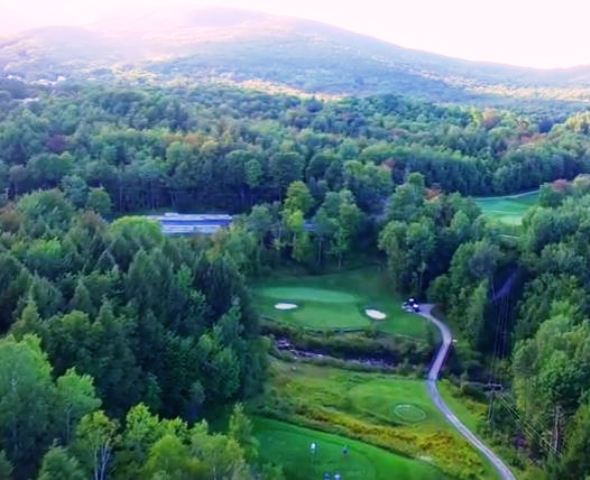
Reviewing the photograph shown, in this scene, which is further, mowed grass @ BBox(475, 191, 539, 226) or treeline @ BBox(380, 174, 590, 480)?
mowed grass @ BBox(475, 191, 539, 226)

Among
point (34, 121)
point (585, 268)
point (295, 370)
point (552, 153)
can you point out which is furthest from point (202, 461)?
point (552, 153)

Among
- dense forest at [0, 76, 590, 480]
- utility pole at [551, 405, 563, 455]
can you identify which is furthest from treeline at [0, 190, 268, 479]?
utility pole at [551, 405, 563, 455]

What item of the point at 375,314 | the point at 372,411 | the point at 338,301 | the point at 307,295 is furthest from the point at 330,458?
the point at 307,295

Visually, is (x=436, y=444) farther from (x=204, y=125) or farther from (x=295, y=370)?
(x=204, y=125)

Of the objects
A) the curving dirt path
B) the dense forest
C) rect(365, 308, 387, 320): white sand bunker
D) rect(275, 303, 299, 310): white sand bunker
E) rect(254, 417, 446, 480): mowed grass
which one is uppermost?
the dense forest

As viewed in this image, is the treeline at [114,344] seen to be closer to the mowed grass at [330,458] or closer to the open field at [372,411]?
the open field at [372,411]

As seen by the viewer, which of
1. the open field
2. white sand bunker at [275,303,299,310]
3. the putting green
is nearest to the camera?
the open field

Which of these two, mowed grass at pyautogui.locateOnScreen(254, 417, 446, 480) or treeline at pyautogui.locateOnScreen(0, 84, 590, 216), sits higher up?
treeline at pyautogui.locateOnScreen(0, 84, 590, 216)

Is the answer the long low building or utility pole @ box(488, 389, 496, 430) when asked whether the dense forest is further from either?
the long low building
